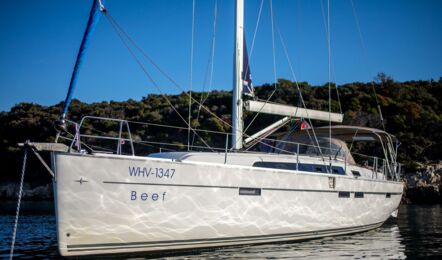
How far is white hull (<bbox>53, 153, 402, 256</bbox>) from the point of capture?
7355mm

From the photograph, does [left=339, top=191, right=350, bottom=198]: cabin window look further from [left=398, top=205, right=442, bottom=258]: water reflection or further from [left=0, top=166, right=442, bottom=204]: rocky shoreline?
[left=0, top=166, right=442, bottom=204]: rocky shoreline

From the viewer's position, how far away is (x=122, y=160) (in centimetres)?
771

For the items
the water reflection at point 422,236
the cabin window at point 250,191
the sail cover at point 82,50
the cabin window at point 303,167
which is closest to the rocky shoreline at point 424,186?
the water reflection at point 422,236

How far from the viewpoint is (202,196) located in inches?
336

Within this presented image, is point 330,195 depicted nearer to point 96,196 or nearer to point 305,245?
point 305,245

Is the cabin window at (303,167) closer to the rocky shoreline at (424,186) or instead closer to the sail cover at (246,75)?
the sail cover at (246,75)

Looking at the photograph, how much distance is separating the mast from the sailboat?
0.03 meters

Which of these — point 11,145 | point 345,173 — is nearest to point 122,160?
point 345,173

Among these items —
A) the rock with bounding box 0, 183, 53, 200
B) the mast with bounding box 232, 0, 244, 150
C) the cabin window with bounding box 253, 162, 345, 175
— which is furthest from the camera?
the rock with bounding box 0, 183, 53, 200

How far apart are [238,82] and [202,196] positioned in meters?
4.36

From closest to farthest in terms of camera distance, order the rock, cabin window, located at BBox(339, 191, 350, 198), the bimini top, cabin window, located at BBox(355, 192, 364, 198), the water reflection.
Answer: the water reflection, cabin window, located at BBox(339, 191, 350, 198), cabin window, located at BBox(355, 192, 364, 198), the bimini top, the rock

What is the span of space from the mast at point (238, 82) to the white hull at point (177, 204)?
211cm

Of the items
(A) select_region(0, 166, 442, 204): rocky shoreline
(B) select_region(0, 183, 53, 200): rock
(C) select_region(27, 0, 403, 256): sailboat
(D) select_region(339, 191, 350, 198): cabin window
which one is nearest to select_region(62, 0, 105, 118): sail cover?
(C) select_region(27, 0, 403, 256): sailboat

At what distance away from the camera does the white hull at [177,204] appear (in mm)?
7355
